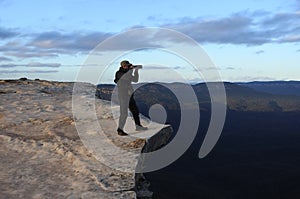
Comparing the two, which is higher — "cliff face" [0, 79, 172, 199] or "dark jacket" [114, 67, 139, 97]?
"dark jacket" [114, 67, 139, 97]

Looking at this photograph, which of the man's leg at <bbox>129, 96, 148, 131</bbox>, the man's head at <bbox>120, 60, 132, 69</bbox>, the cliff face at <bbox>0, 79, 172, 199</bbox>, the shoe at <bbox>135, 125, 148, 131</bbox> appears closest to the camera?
the cliff face at <bbox>0, 79, 172, 199</bbox>

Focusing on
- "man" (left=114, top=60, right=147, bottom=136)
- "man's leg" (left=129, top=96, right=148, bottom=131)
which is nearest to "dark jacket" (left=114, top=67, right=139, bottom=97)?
"man" (left=114, top=60, right=147, bottom=136)

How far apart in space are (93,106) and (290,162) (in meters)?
154

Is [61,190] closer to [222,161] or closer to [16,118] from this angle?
[16,118]

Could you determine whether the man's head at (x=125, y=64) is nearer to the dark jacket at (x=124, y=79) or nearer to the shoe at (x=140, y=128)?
the dark jacket at (x=124, y=79)

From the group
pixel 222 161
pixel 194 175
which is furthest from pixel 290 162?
pixel 194 175

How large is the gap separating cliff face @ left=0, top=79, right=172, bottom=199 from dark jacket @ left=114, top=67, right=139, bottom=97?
1606 mm

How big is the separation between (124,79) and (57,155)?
10.3 ft

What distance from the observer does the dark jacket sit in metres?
11.9

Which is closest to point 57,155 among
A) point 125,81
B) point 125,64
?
point 125,81

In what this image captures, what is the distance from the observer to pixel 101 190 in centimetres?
841

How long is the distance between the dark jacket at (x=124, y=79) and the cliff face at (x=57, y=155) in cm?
161

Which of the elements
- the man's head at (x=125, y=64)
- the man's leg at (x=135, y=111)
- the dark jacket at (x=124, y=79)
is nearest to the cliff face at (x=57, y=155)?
the man's leg at (x=135, y=111)

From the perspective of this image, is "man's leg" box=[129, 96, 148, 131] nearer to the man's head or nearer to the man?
the man
